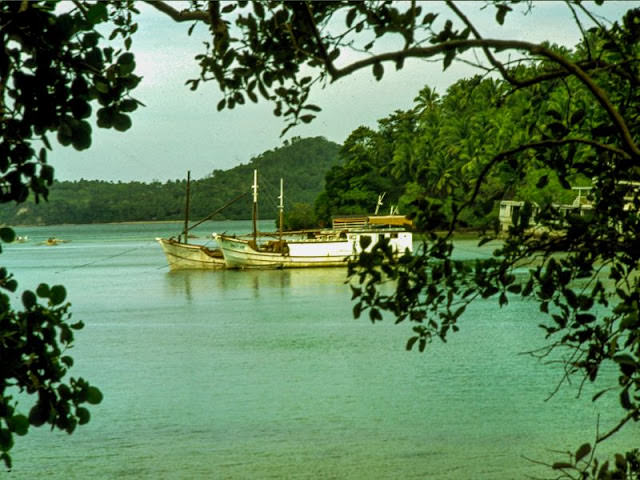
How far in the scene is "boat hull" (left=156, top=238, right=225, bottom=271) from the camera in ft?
150

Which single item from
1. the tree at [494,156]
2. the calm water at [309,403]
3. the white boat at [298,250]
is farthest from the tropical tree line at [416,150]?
the tree at [494,156]

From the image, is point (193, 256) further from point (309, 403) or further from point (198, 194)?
point (198, 194)

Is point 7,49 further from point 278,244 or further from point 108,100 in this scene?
point 278,244

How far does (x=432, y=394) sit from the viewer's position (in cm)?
1532

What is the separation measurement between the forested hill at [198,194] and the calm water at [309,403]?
82.1 m

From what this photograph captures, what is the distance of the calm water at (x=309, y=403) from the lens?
11.3 meters

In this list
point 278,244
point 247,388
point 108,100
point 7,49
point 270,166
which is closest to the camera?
point 7,49

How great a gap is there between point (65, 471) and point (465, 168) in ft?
165

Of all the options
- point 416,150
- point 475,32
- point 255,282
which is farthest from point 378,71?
point 416,150

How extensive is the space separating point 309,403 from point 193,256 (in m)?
32.0

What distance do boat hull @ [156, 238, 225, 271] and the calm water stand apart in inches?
651

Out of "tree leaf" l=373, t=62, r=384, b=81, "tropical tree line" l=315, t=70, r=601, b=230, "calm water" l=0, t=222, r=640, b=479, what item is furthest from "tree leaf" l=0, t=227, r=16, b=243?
"tropical tree line" l=315, t=70, r=601, b=230

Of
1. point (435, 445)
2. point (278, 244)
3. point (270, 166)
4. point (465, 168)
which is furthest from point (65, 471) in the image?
point (270, 166)

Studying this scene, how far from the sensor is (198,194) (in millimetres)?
140125
